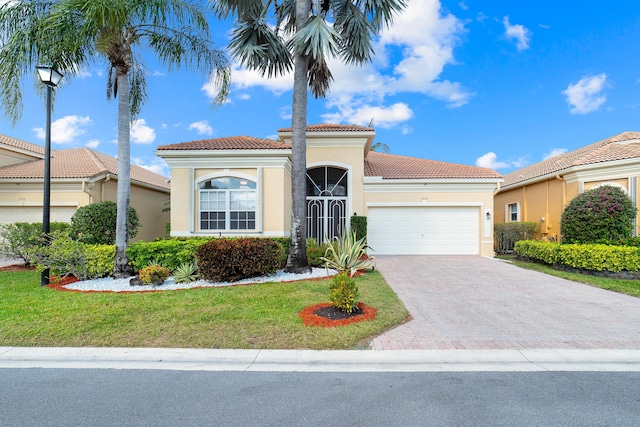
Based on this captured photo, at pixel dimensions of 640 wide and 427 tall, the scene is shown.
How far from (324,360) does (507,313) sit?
418 cm

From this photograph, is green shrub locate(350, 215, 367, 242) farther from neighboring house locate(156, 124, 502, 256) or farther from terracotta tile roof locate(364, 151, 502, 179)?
terracotta tile roof locate(364, 151, 502, 179)

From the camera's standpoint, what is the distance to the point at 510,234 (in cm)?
1631

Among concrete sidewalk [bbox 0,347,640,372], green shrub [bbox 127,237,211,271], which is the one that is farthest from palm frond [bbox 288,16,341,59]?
concrete sidewalk [bbox 0,347,640,372]

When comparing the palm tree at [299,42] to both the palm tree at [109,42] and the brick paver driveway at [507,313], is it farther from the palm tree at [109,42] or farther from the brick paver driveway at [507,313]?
the brick paver driveway at [507,313]

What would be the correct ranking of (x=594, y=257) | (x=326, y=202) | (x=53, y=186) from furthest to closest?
(x=326, y=202) → (x=53, y=186) → (x=594, y=257)

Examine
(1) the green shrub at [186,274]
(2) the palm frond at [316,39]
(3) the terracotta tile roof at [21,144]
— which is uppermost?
(2) the palm frond at [316,39]

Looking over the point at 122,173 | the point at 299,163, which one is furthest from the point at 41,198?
the point at 299,163

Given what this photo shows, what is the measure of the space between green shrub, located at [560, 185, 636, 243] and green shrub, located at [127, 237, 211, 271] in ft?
42.8

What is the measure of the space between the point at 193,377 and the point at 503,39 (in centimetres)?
1696

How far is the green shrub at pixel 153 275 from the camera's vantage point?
8.35 meters

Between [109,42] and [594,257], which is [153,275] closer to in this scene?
[109,42]

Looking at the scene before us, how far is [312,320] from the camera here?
5.59 metres

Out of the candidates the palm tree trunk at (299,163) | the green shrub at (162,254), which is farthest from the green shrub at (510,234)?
the green shrub at (162,254)

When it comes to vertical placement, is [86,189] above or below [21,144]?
below
